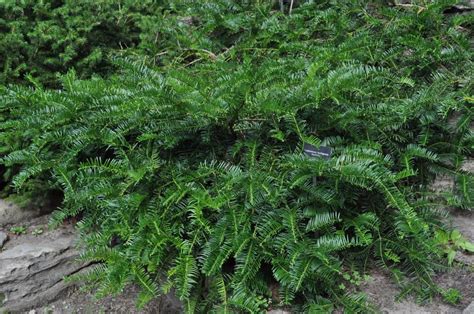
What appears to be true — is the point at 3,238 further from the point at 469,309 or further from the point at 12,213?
the point at 469,309

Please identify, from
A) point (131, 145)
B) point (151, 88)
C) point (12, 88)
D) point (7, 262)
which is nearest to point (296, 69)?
point (151, 88)

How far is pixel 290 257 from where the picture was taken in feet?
8.12

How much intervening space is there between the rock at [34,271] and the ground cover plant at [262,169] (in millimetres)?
359

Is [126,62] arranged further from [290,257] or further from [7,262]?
[290,257]

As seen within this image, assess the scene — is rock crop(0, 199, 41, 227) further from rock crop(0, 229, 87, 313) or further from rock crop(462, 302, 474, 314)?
rock crop(462, 302, 474, 314)

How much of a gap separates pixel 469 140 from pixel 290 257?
1.47 metres

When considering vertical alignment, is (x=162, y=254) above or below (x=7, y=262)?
above

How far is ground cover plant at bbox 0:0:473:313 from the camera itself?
2574 mm

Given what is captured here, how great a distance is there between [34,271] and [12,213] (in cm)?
62

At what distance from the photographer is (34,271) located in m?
3.22

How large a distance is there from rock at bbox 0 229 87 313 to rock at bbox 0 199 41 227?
24cm

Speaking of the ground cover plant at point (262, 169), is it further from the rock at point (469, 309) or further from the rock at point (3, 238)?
the rock at point (3, 238)

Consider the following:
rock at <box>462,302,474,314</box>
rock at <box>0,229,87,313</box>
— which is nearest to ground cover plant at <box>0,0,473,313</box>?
rock at <box>462,302,474,314</box>

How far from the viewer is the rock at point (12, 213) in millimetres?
3582
